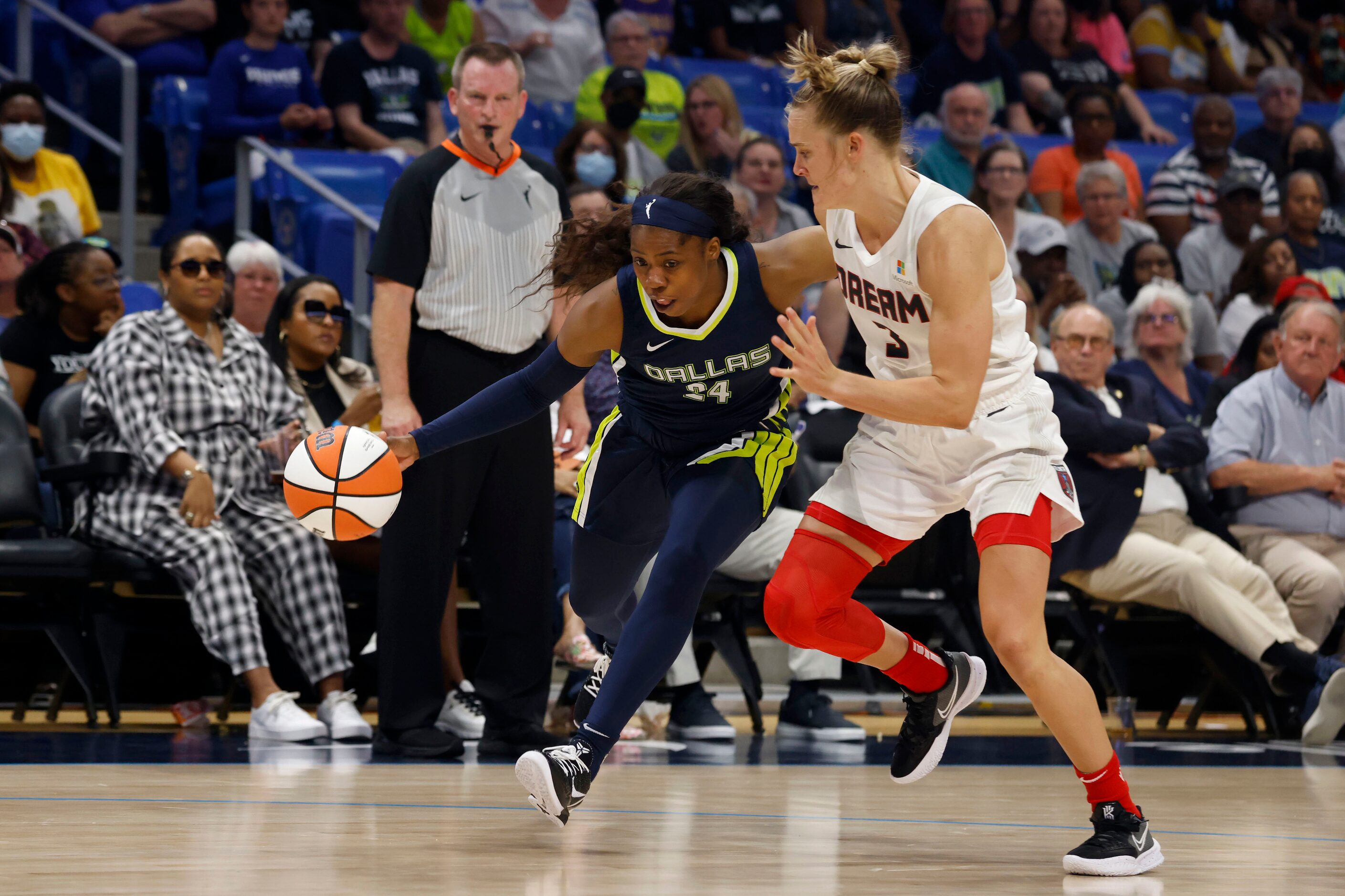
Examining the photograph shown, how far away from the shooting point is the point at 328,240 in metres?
7.95

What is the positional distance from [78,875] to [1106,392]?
5.13m

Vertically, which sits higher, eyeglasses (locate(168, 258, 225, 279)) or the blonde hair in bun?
the blonde hair in bun

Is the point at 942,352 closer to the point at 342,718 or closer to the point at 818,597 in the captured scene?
the point at 818,597

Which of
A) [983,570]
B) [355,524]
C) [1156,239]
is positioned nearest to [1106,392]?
[1156,239]

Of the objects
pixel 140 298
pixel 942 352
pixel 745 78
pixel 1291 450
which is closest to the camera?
pixel 942 352

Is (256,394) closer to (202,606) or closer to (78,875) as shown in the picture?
(202,606)

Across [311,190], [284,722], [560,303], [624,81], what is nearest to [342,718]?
[284,722]

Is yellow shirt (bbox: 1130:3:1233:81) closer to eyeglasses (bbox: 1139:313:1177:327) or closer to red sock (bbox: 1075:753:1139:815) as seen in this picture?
eyeglasses (bbox: 1139:313:1177:327)

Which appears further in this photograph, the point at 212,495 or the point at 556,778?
the point at 212,495

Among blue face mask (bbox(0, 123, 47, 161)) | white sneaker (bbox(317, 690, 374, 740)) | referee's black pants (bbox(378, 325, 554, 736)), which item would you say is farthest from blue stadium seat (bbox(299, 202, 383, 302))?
referee's black pants (bbox(378, 325, 554, 736))

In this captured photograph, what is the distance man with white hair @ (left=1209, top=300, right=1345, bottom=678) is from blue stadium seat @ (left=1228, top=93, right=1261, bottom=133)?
5310 mm

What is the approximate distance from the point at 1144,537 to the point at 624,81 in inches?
161

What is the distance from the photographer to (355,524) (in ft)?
12.0

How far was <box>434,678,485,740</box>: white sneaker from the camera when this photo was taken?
5.73 m
